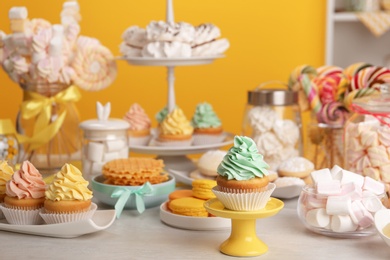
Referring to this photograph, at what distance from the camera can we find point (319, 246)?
3.92 feet

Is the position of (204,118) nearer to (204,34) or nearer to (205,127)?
(205,127)

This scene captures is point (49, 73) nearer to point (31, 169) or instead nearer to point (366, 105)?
point (31, 169)

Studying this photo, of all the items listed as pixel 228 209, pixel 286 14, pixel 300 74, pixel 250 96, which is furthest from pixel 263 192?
pixel 286 14

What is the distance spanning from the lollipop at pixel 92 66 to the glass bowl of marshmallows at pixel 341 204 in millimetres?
742

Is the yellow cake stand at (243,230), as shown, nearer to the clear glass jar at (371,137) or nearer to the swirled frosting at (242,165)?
the swirled frosting at (242,165)

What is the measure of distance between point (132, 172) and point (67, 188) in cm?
22

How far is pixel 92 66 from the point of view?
5.92 ft

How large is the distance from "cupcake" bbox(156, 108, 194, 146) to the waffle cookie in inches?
11.7

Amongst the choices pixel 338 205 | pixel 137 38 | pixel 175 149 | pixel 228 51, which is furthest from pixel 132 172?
pixel 228 51

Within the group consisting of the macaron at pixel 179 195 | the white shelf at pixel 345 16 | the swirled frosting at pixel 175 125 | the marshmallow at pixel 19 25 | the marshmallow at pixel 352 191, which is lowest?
the macaron at pixel 179 195

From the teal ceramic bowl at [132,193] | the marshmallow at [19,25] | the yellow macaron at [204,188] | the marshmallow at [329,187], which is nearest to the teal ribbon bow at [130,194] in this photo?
the teal ceramic bowl at [132,193]

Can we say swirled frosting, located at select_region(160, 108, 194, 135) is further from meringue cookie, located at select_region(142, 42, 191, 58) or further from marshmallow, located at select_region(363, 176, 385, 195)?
marshmallow, located at select_region(363, 176, 385, 195)

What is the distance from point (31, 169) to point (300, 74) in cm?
80

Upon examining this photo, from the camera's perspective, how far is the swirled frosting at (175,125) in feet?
5.79
